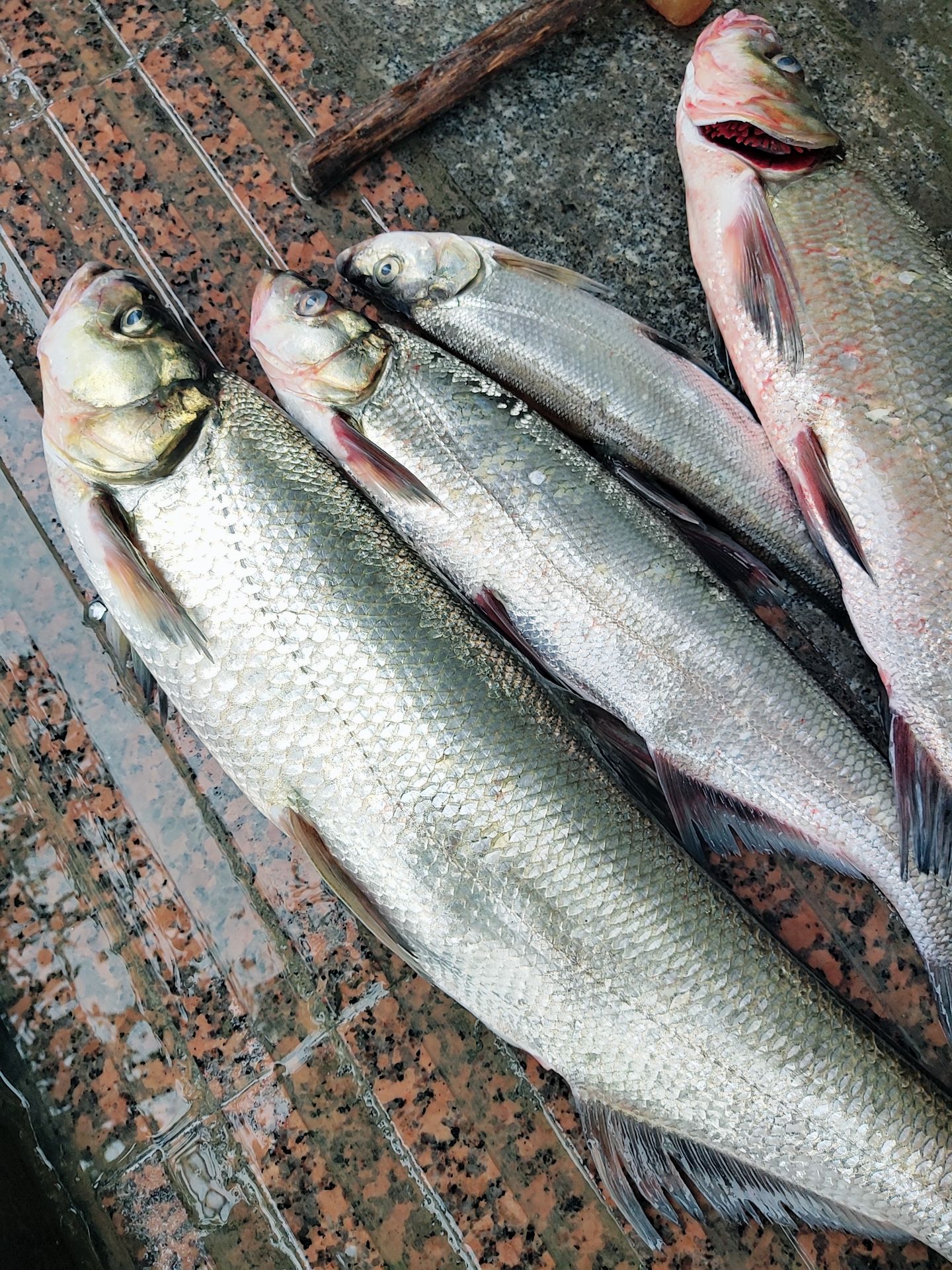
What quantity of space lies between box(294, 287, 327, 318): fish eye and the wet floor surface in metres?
0.44

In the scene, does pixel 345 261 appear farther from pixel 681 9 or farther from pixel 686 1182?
pixel 686 1182

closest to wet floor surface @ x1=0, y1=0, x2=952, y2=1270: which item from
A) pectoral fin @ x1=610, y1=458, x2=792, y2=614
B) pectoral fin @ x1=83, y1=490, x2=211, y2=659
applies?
pectoral fin @ x1=83, y1=490, x2=211, y2=659

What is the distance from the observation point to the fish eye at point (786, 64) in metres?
2.82

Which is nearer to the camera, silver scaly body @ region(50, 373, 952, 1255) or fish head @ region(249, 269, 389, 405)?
silver scaly body @ region(50, 373, 952, 1255)

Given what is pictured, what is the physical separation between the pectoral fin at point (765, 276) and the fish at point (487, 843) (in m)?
1.25

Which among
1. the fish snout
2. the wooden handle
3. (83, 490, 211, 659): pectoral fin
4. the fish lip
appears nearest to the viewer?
(83, 490, 211, 659): pectoral fin

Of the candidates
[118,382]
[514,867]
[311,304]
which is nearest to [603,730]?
[514,867]

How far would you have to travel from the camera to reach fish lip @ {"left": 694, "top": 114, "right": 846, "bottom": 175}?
2666mm

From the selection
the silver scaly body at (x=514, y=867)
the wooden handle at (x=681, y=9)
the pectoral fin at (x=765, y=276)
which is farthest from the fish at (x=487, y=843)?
the wooden handle at (x=681, y=9)

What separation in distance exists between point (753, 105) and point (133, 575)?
7.75 feet

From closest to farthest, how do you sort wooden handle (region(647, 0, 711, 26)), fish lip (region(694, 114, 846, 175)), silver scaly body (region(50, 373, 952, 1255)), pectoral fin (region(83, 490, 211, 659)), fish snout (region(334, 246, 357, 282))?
silver scaly body (region(50, 373, 952, 1255)) → pectoral fin (region(83, 490, 211, 659)) → fish lip (region(694, 114, 846, 175)) → fish snout (region(334, 246, 357, 282)) → wooden handle (region(647, 0, 711, 26))

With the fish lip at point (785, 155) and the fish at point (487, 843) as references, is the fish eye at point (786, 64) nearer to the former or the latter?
the fish lip at point (785, 155)

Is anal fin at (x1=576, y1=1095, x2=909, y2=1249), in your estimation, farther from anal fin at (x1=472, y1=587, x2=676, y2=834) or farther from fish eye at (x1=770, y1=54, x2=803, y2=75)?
fish eye at (x1=770, y1=54, x2=803, y2=75)

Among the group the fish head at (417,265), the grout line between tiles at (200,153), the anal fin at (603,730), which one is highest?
the grout line between tiles at (200,153)
